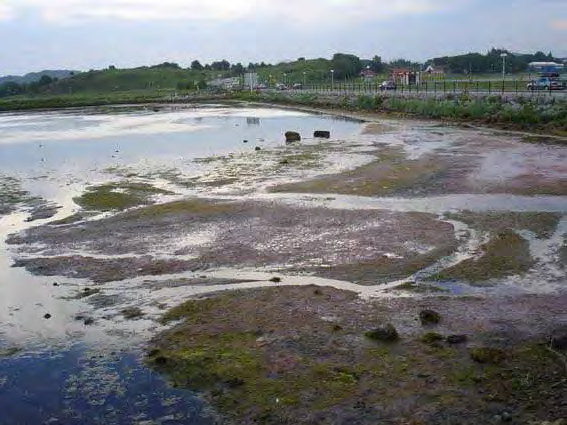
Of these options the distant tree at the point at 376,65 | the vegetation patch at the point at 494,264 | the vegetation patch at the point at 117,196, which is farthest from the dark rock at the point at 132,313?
the distant tree at the point at 376,65

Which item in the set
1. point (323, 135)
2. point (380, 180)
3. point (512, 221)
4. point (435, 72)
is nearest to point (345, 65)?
point (435, 72)

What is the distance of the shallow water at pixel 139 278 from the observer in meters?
9.81

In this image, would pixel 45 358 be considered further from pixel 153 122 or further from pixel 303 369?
pixel 153 122

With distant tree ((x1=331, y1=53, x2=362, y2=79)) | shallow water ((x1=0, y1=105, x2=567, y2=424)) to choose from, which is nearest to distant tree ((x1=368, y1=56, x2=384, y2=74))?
distant tree ((x1=331, y1=53, x2=362, y2=79))

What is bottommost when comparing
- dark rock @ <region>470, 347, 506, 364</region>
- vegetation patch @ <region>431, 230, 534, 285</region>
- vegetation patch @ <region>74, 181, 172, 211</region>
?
vegetation patch @ <region>74, 181, 172, 211</region>

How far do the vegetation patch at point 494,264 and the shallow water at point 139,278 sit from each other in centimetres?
36

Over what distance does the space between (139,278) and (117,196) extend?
453 inches

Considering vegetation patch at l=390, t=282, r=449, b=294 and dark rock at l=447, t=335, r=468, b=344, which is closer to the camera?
dark rock at l=447, t=335, r=468, b=344

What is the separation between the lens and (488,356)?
9969 millimetres

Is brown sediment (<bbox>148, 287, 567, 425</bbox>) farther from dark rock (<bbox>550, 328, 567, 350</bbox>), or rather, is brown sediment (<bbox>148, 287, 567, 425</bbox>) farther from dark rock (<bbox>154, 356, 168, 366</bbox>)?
dark rock (<bbox>550, 328, 567, 350</bbox>)

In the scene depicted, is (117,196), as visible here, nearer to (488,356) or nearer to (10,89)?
(488,356)

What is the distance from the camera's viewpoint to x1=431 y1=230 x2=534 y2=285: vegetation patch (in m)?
14.4

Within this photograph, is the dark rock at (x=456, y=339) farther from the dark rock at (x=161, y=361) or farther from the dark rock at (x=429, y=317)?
the dark rock at (x=161, y=361)

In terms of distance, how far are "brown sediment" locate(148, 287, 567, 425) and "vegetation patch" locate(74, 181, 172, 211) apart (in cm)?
1208
